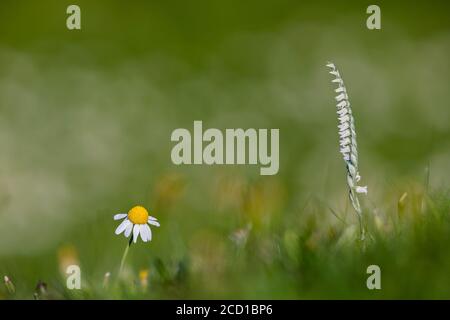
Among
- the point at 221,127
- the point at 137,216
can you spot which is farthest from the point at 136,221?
the point at 221,127

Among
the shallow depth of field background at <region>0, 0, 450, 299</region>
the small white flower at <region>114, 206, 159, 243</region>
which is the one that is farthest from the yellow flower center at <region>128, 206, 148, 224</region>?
the shallow depth of field background at <region>0, 0, 450, 299</region>

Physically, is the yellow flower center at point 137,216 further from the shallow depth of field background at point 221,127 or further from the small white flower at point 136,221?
the shallow depth of field background at point 221,127

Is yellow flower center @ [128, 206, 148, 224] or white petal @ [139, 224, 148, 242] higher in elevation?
yellow flower center @ [128, 206, 148, 224]

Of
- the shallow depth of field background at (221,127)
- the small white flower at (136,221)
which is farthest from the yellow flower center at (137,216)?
the shallow depth of field background at (221,127)

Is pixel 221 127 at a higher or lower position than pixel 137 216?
higher

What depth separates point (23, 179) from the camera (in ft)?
23.2

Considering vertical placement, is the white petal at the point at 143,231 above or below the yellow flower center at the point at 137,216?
below

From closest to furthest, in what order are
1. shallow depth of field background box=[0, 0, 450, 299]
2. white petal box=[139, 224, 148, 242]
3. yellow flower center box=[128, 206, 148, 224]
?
shallow depth of field background box=[0, 0, 450, 299] < white petal box=[139, 224, 148, 242] < yellow flower center box=[128, 206, 148, 224]

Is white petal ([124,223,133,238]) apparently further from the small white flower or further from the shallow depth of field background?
the shallow depth of field background

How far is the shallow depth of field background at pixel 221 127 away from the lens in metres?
2.94

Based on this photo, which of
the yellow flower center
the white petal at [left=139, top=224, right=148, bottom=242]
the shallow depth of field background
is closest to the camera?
the shallow depth of field background

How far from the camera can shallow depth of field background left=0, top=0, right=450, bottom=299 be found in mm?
2941

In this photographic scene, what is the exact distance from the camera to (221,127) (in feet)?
22.8

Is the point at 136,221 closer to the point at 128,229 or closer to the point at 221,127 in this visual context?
the point at 128,229
